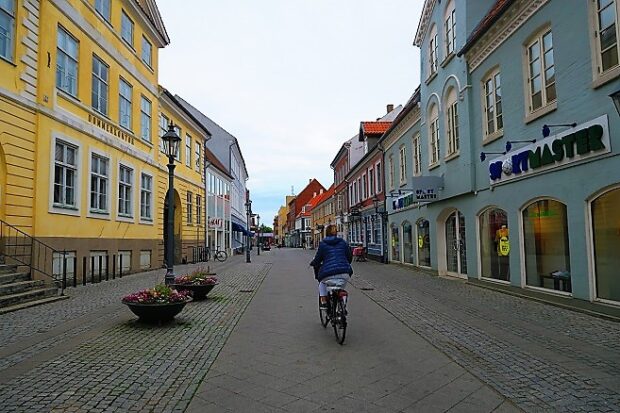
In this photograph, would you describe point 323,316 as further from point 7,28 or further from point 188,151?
point 188,151

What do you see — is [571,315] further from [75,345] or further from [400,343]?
[75,345]

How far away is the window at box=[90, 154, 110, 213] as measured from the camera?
53.2 feet

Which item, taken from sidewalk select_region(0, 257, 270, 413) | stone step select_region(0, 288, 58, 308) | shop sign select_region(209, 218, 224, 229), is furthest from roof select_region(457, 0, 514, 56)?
shop sign select_region(209, 218, 224, 229)

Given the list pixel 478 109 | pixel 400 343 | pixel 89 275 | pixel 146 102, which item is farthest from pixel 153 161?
pixel 400 343

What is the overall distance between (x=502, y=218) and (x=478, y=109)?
347 centimetres

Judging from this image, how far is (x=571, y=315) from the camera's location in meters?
8.76

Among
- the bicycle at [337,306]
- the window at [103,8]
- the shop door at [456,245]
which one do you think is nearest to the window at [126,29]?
the window at [103,8]

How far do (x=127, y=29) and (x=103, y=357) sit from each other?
1692 cm

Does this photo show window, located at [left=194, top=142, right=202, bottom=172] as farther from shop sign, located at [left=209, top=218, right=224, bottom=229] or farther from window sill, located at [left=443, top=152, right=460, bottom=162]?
window sill, located at [left=443, top=152, right=460, bottom=162]

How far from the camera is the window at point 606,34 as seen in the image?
8.06 meters

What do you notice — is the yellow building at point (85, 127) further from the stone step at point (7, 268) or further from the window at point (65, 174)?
the stone step at point (7, 268)

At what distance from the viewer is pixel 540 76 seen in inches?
418

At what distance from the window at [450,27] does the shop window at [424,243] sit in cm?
691

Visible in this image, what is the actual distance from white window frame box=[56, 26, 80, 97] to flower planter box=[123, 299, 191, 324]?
8805 millimetres
